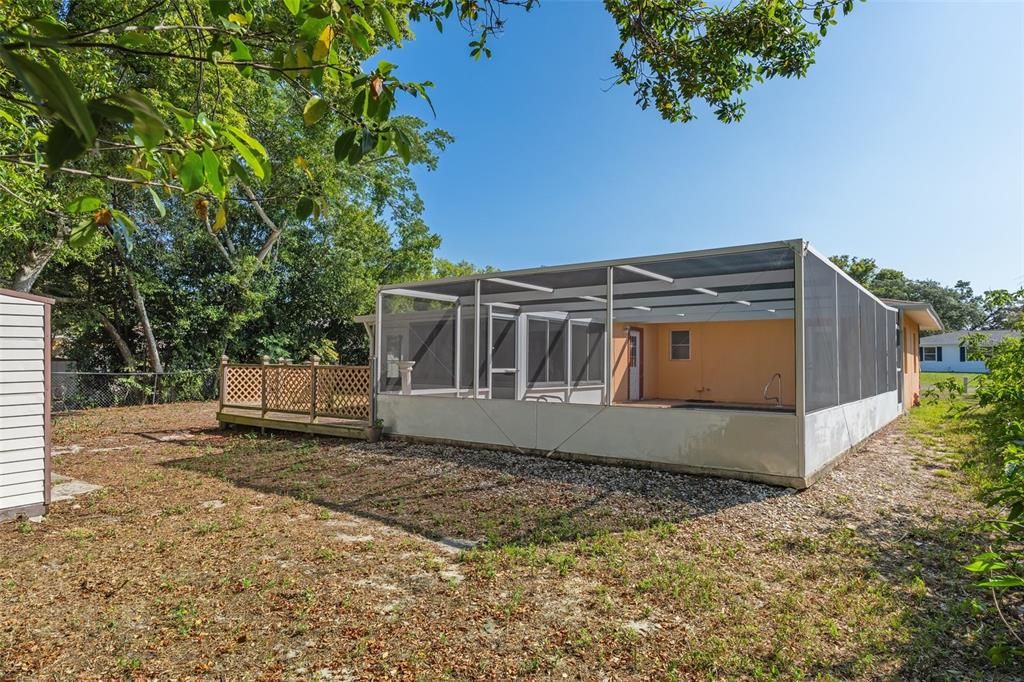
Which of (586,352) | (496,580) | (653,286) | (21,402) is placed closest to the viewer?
(496,580)

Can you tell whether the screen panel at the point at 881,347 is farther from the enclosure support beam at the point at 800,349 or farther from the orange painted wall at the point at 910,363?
the enclosure support beam at the point at 800,349

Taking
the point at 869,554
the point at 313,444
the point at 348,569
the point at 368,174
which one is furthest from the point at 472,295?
the point at 368,174

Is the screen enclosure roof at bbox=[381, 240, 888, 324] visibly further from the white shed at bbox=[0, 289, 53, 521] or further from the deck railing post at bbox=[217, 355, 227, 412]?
the white shed at bbox=[0, 289, 53, 521]

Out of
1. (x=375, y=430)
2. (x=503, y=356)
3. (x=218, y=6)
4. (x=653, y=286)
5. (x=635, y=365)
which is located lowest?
(x=375, y=430)

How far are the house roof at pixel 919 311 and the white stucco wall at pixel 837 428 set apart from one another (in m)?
3.72

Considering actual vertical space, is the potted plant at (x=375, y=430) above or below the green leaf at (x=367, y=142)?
below

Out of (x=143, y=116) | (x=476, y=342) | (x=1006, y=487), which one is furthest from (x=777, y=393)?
(x=143, y=116)

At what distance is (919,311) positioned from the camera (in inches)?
523

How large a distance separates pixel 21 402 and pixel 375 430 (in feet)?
15.8

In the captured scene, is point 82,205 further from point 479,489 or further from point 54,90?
point 479,489

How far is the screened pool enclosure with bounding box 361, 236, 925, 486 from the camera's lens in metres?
6.04

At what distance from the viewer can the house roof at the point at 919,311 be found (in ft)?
41.9

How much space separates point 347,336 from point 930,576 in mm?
17357

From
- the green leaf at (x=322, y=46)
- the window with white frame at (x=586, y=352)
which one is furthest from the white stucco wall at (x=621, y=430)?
the green leaf at (x=322, y=46)
